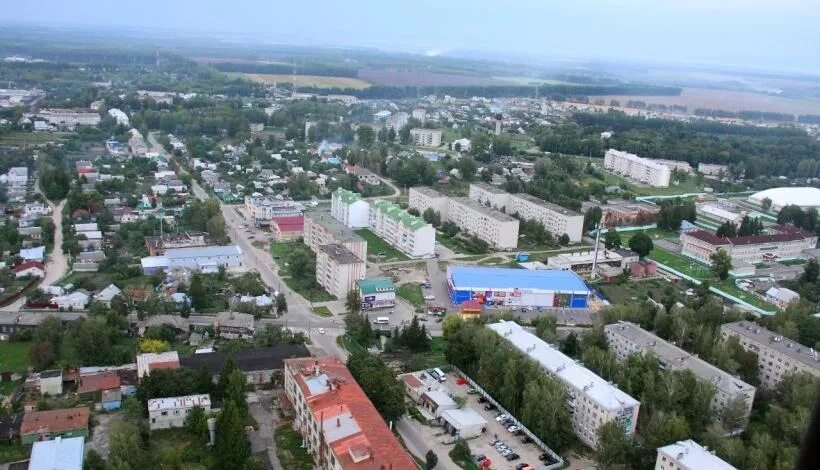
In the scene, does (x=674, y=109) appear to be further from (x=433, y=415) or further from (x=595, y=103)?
(x=433, y=415)

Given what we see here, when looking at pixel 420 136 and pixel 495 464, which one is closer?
pixel 495 464

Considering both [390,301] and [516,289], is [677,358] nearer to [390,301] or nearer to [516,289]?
[516,289]

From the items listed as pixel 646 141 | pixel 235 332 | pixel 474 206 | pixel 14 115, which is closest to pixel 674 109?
pixel 646 141

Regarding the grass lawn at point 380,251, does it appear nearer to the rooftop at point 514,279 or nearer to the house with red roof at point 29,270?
the rooftop at point 514,279

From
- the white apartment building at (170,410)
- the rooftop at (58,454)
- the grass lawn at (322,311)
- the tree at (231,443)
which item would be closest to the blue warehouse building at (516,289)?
the grass lawn at (322,311)

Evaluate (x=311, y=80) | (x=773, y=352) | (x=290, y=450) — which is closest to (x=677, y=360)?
(x=773, y=352)
